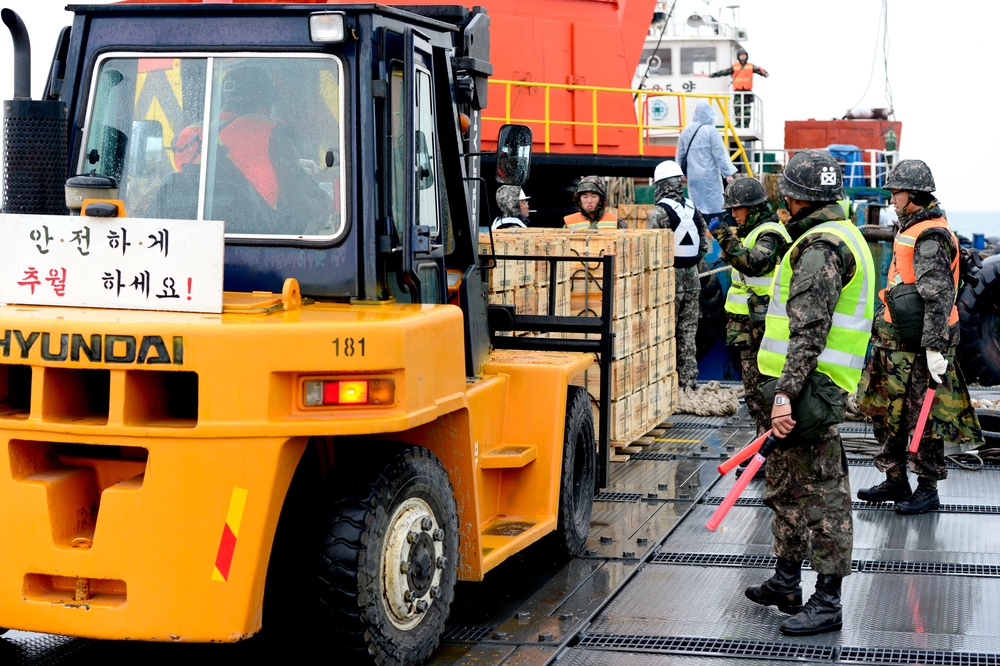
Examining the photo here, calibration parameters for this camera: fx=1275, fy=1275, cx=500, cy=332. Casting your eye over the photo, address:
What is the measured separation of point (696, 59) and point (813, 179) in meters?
26.0

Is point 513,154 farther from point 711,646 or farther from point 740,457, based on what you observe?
point 711,646

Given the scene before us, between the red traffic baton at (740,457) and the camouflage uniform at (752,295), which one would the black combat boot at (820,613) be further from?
the camouflage uniform at (752,295)

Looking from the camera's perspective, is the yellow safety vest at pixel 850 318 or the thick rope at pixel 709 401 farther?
the thick rope at pixel 709 401

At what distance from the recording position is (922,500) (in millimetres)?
8195

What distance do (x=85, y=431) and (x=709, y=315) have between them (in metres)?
11.1

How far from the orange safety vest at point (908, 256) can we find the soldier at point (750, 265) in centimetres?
78

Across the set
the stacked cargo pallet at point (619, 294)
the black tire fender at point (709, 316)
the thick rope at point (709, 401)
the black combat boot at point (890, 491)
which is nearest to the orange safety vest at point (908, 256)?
the black combat boot at point (890, 491)

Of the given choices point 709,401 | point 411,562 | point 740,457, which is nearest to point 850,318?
point 740,457

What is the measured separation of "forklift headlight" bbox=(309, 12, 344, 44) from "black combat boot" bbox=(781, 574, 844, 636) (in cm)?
322

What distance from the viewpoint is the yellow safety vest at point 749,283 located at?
812cm

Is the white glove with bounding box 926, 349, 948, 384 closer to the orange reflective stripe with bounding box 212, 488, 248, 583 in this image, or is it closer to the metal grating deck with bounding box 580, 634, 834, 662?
the metal grating deck with bounding box 580, 634, 834, 662

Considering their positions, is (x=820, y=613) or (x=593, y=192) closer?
(x=820, y=613)

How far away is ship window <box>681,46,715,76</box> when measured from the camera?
3098cm

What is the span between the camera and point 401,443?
16.4 ft
